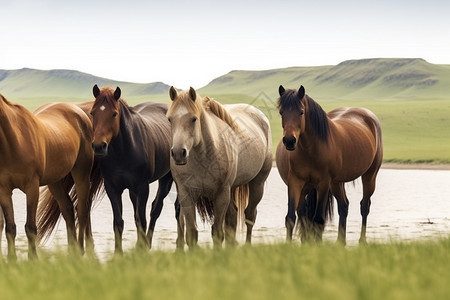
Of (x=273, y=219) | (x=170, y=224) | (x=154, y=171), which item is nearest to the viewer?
(x=154, y=171)

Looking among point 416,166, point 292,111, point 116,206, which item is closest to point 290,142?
point 292,111

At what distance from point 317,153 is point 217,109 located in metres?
1.70

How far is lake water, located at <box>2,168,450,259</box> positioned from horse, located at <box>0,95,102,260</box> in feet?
1.93

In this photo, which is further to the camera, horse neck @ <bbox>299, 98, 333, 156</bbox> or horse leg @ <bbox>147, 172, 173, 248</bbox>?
horse leg @ <bbox>147, 172, 173, 248</bbox>

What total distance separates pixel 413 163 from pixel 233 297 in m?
38.0

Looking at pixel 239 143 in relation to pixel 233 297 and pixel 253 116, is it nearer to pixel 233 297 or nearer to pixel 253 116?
pixel 253 116

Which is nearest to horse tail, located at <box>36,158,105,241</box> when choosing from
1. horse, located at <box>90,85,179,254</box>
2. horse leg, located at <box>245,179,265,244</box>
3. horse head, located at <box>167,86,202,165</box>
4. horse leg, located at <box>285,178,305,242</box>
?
horse, located at <box>90,85,179,254</box>

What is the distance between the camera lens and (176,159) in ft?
24.3

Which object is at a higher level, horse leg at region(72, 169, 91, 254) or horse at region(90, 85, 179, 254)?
horse at region(90, 85, 179, 254)

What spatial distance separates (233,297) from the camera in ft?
13.4

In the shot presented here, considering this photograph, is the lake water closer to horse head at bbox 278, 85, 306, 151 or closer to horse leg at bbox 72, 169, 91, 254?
horse leg at bbox 72, 169, 91, 254

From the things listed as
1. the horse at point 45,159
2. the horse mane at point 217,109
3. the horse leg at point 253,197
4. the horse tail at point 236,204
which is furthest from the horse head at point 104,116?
the horse leg at point 253,197

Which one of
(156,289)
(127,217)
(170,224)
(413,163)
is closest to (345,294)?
(156,289)

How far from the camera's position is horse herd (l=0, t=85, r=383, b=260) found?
8117 mm
